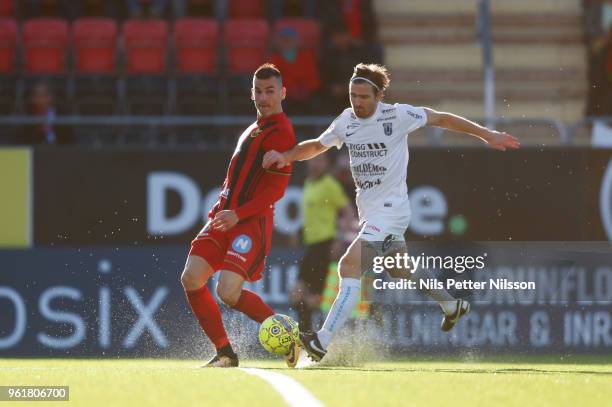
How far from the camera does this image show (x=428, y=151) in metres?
14.7

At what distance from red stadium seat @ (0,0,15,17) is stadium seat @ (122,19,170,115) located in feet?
6.55

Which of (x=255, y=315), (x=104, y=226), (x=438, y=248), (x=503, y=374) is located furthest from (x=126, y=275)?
(x=503, y=374)

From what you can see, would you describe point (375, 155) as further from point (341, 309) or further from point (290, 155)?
point (341, 309)

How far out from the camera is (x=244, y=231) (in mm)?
10148

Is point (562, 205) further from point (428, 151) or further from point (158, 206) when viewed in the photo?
point (158, 206)

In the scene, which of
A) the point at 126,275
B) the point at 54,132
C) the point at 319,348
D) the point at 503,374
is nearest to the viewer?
the point at 503,374

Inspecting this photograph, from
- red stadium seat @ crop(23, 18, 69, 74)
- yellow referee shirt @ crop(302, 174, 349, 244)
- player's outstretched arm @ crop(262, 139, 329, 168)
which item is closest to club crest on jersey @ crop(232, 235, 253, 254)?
player's outstretched arm @ crop(262, 139, 329, 168)

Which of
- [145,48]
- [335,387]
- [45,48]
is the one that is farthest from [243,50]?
[335,387]

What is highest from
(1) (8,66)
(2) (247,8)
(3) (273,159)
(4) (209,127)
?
(2) (247,8)

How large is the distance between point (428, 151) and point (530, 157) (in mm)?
1065

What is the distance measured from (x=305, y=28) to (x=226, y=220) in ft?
29.5

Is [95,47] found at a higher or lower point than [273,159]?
higher

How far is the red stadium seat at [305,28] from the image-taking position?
59.8 feet

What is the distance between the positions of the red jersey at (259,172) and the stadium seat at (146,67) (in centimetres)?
734
